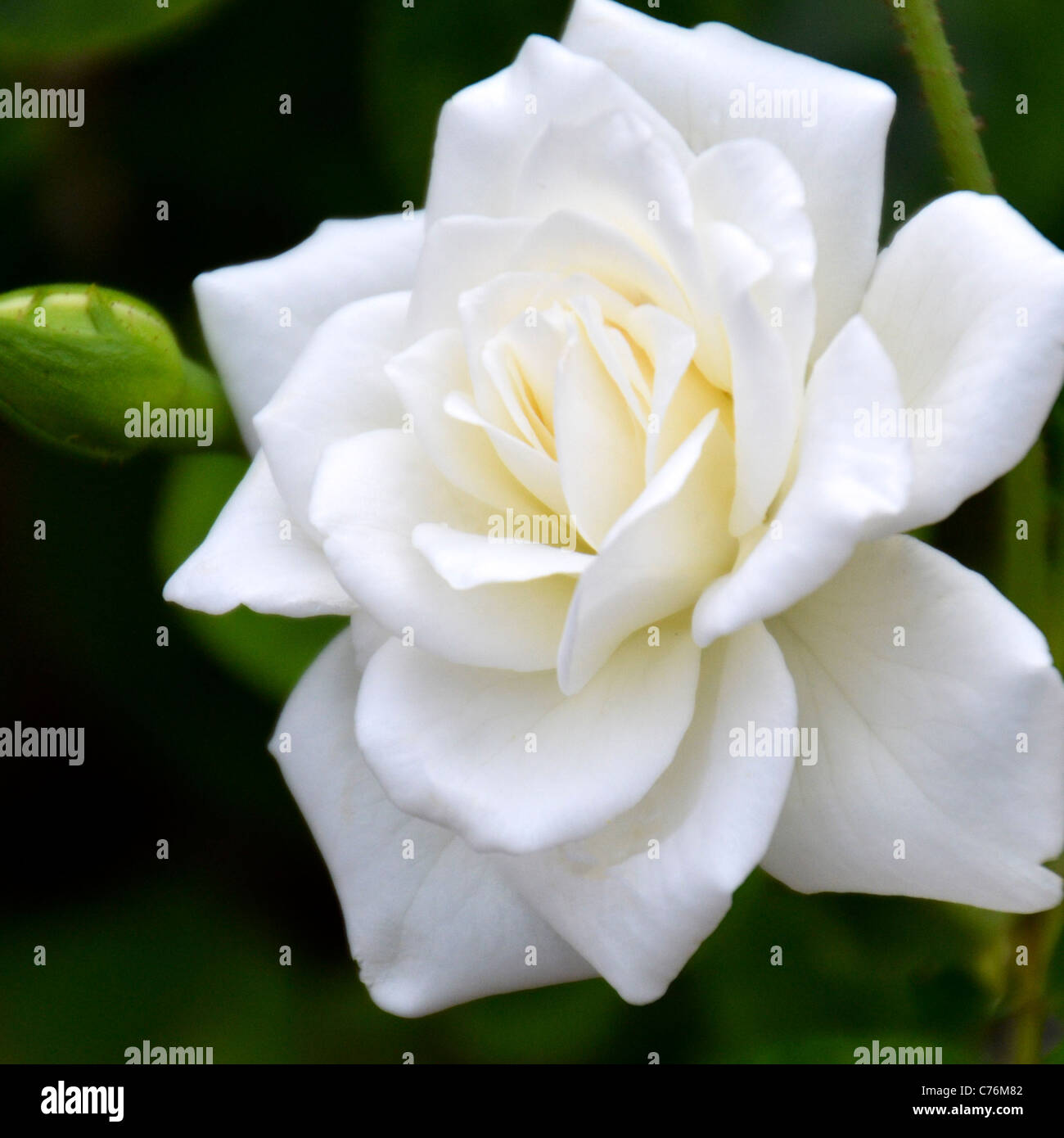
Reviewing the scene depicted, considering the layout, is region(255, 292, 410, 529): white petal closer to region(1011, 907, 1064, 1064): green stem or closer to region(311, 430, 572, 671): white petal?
region(311, 430, 572, 671): white petal

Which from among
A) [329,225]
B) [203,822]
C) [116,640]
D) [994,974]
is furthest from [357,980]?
[329,225]

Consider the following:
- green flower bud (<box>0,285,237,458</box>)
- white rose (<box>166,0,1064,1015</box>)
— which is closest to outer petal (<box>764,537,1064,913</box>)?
white rose (<box>166,0,1064,1015</box>)

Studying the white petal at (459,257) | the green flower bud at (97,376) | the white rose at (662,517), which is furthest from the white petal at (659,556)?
the green flower bud at (97,376)

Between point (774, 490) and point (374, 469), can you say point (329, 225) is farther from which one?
point (774, 490)

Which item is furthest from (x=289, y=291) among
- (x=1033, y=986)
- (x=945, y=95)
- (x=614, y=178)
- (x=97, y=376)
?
(x=1033, y=986)

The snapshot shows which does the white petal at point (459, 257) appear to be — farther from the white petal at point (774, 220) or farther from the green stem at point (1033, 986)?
the green stem at point (1033, 986)

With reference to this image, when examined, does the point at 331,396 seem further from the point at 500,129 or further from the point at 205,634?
the point at 205,634
